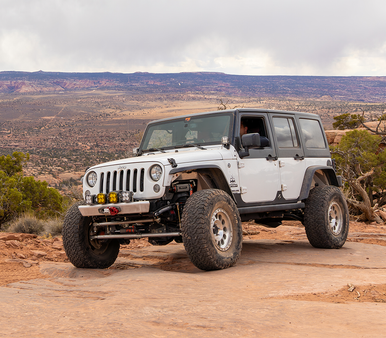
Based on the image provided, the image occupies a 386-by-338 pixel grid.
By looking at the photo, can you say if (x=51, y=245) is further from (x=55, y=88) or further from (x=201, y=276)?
(x=55, y=88)

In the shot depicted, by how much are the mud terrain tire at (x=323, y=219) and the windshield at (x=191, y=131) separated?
2.28 metres

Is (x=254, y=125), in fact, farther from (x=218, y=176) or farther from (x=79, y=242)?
(x=79, y=242)

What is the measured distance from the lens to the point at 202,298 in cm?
423

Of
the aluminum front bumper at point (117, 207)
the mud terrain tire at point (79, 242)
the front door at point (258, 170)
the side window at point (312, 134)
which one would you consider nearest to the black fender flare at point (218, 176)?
the front door at point (258, 170)

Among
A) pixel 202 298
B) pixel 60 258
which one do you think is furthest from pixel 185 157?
pixel 60 258

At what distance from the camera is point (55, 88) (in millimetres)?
145875

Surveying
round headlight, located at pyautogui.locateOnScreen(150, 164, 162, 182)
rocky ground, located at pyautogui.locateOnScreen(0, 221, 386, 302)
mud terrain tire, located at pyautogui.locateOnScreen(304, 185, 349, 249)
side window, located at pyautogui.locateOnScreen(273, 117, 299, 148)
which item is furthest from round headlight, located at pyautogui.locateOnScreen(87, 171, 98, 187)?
mud terrain tire, located at pyautogui.locateOnScreen(304, 185, 349, 249)

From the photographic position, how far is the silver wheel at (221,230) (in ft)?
19.2

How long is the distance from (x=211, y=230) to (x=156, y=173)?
100 cm

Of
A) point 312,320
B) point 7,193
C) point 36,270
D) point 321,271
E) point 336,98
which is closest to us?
point 312,320

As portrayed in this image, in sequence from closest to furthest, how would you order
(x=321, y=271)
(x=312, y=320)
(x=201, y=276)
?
(x=312, y=320) < (x=201, y=276) < (x=321, y=271)

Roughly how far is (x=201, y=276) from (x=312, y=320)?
205cm

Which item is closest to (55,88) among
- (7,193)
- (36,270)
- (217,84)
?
(217,84)

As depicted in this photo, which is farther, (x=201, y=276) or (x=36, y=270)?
(x=36, y=270)
